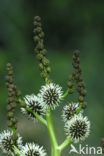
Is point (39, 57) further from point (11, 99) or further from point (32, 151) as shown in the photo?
point (32, 151)

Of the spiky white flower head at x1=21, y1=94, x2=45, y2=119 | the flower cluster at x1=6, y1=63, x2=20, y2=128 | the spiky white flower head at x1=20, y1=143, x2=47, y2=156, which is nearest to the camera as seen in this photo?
the flower cluster at x1=6, y1=63, x2=20, y2=128

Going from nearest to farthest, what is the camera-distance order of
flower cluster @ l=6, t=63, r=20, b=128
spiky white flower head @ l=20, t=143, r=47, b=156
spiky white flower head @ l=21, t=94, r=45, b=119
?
flower cluster @ l=6, t=63, r=20, b=128, spiky white flower head @ l=20, t=143, r=47, b=156, spiky white flower head @ l=21, t=94, r=45, b=119

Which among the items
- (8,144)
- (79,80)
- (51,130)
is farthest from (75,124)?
(8,144)

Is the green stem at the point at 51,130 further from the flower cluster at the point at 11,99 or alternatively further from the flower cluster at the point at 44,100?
the flower cluster at the point at 11,99

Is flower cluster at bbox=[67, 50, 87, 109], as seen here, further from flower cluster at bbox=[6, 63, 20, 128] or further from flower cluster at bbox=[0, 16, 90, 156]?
flower cluster at bbox=[6, 63, 20, 128]

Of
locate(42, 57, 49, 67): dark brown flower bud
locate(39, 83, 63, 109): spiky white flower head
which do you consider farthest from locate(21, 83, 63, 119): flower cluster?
locate(42, 57, 49, 67): dark brown flower bud

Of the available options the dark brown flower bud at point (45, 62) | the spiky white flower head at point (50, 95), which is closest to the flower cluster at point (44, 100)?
the spiky white flower head at point (50, 95)

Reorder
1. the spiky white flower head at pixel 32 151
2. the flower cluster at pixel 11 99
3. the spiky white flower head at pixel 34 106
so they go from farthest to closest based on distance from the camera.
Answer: the spiky white flower head at pixel 34 106 → the spiky white flower head at pixel 32 151 → the flower cluster at pixel 11 99

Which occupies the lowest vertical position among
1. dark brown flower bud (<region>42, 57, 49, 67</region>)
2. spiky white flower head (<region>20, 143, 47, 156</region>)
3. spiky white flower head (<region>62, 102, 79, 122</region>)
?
spiky white flower head (<region>20, 143, 47, 156</region>)
